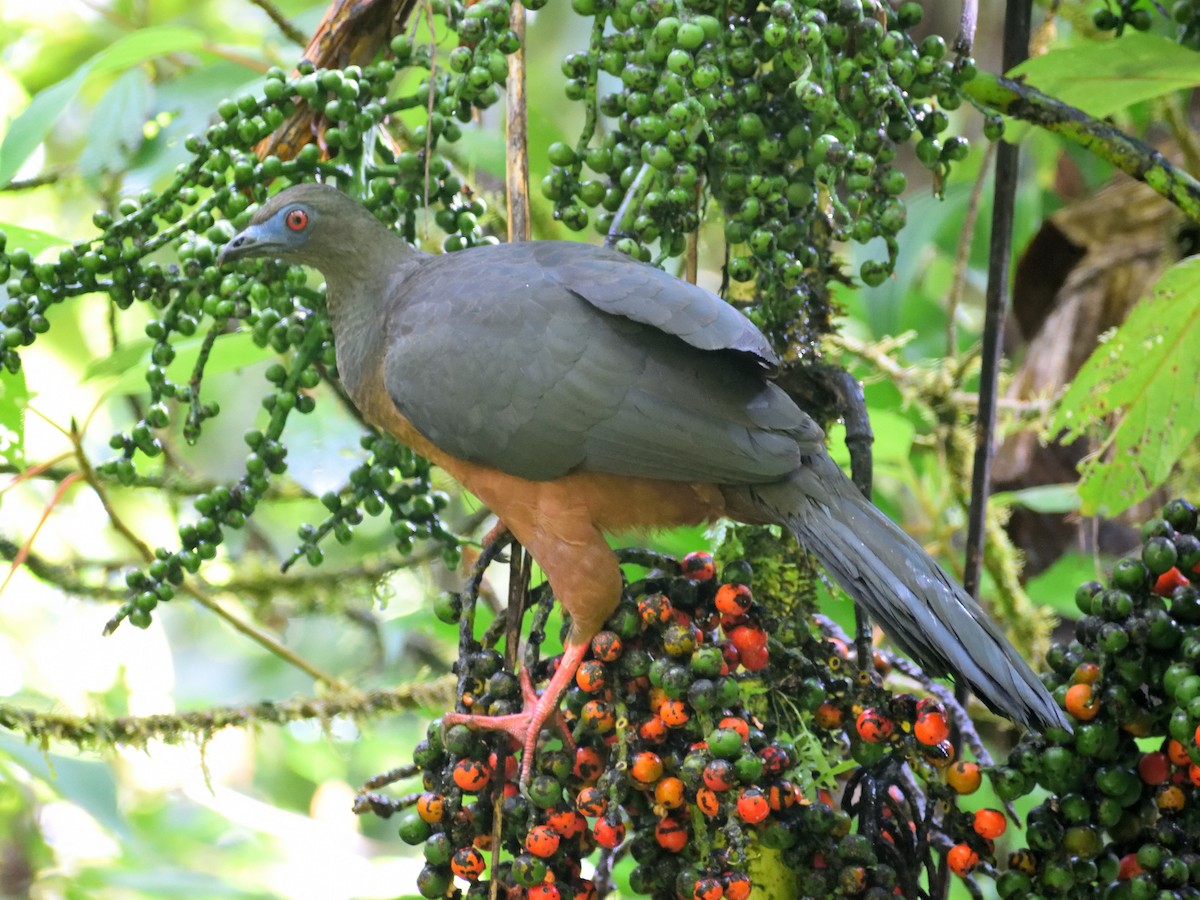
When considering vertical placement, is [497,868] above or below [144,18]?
below

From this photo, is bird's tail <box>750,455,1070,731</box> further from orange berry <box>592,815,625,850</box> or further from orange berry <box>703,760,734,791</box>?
orange berry <box>592,815,625,850</box>

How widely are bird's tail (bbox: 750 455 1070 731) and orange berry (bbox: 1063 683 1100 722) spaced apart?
0.06 ft

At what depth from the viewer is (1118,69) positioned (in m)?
2.00

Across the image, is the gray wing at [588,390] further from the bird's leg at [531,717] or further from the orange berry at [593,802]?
the orange berry at [593,802]

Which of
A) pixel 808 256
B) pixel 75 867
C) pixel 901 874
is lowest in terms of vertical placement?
pixel 901 874

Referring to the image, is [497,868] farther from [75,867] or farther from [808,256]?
[75,867]

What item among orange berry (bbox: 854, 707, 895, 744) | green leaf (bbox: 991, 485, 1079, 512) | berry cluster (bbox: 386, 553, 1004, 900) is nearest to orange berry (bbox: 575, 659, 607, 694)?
berry cluster (bbox: 386, 553, 1004, 900)

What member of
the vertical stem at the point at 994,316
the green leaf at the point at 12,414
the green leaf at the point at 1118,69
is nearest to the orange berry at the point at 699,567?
the vertical stem at the point at 994,316

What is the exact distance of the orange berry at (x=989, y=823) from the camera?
1496 mm

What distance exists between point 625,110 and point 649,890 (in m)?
1.08

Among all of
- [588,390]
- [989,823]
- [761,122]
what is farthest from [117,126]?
[989,823]

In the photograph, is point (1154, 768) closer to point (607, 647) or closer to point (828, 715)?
point (828, 715)

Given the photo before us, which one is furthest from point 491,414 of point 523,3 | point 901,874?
point 901,874

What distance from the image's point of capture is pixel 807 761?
5.04ft
